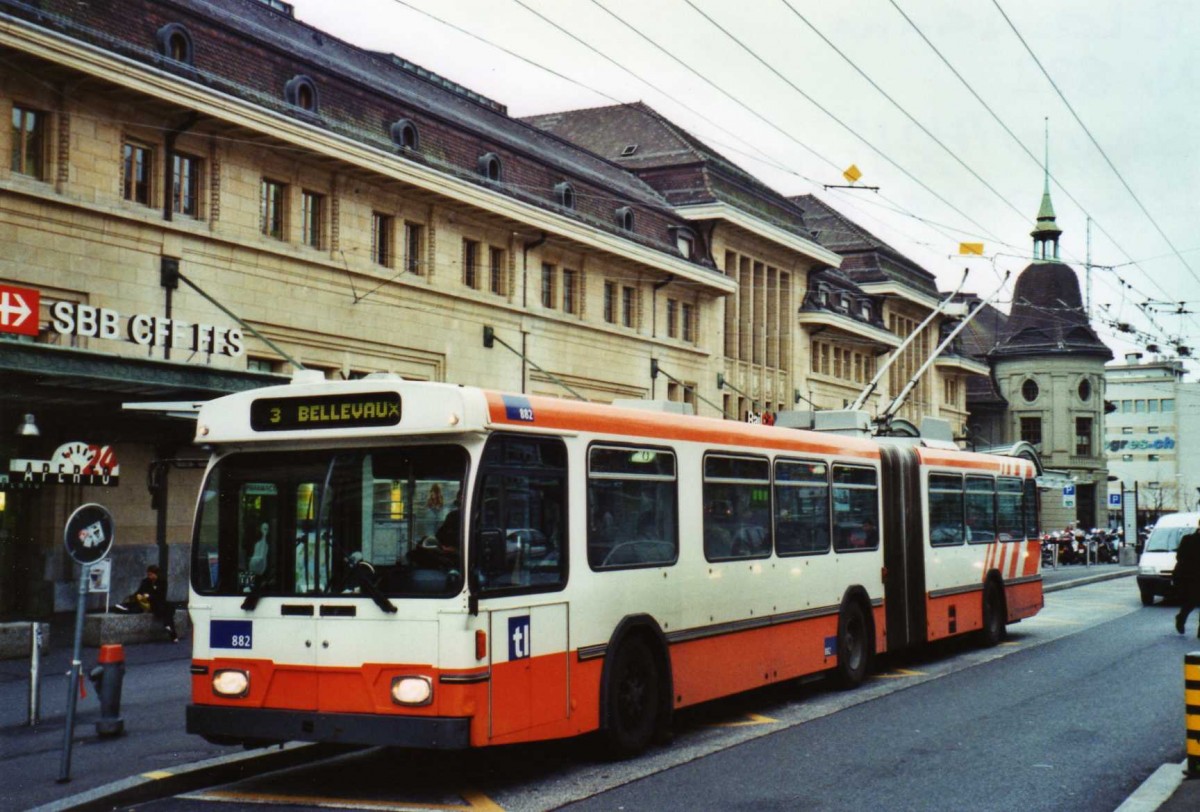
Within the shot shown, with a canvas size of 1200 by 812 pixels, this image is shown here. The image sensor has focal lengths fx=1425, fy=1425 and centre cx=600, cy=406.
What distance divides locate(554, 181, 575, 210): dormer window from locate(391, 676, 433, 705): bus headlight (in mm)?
28717

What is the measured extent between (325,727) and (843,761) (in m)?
3.95

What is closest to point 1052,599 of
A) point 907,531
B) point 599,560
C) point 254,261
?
point 907,531

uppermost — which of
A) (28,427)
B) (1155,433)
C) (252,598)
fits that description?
(1155,433)

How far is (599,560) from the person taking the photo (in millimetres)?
10555

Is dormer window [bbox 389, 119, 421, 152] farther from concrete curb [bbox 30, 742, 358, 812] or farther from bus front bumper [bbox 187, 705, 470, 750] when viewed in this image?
bus front bumper [bbox 187, 705, 470, 750]

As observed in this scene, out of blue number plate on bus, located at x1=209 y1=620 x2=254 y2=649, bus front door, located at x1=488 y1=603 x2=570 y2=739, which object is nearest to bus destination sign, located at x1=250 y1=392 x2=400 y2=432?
blue number plate on bus, located at x1=209 y1=620 x2=254 y2=649

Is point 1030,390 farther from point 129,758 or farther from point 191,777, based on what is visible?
point 191,777

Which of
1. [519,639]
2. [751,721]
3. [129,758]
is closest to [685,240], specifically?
[751,721]

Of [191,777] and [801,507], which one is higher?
[801,507]

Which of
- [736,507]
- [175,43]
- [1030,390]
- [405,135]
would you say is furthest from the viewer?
[1030,390]

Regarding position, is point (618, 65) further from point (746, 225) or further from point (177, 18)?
point (746, 225)

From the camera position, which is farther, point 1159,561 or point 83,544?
point 1159,561

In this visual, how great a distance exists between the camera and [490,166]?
1344 inches

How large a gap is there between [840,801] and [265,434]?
454 centimetres
